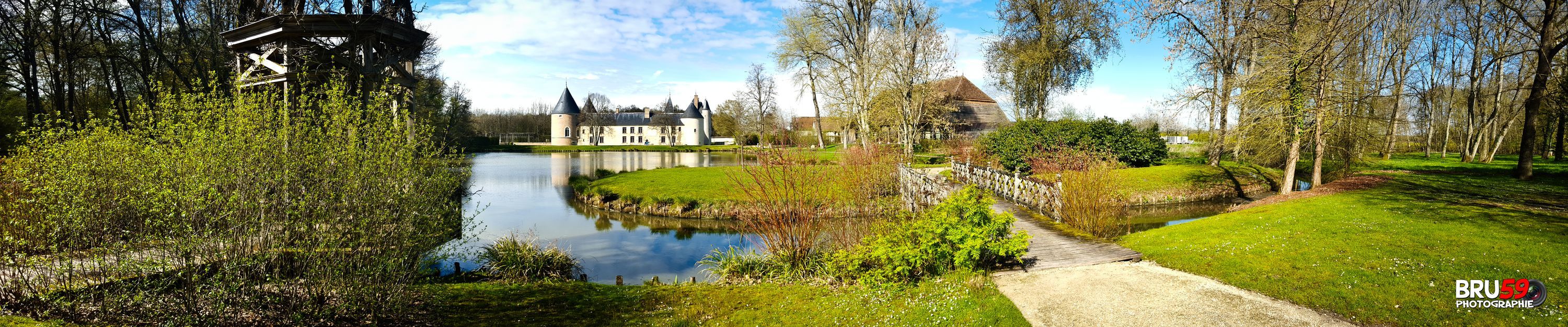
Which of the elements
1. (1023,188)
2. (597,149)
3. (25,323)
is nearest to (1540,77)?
(1023,188)

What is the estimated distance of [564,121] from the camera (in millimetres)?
76875

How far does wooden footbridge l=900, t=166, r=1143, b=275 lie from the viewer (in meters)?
7.71

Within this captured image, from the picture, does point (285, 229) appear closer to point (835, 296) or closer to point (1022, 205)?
point (835, 296)

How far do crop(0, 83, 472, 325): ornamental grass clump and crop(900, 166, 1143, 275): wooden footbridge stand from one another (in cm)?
655

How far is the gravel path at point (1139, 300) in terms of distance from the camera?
17.8 feet

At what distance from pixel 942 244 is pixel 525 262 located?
5.96m

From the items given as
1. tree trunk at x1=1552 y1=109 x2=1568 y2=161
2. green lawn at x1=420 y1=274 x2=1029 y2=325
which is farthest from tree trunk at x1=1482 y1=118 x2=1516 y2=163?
green lawn at x1=420 y1=274 x2=1029 y2=325

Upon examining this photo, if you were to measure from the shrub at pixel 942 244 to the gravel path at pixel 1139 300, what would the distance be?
47cm

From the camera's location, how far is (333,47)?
400 inches

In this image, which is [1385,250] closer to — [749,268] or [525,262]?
[749,268]

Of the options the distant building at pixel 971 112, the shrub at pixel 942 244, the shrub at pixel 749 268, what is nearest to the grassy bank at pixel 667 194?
the shrub at pixel 749 268

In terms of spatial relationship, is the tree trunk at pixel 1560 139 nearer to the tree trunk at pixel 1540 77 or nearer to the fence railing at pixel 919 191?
the tree trunk at pixel 1540 77

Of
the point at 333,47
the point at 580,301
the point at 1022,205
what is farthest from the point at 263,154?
the point at 1022,205

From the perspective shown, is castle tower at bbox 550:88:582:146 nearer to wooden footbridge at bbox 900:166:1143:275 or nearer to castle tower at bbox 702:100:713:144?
castle tower at bbox 702:100:713:144
